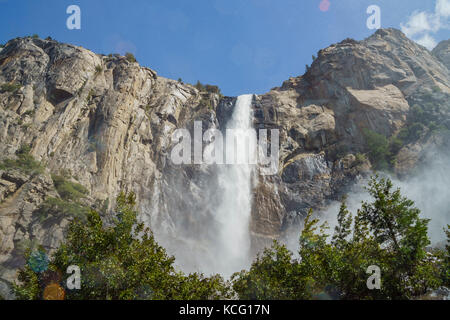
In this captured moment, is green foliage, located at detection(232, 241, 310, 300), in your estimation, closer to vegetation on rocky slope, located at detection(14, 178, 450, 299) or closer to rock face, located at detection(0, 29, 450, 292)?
vegetation on rocky slope, located at detection(14, 178, 450, 299)

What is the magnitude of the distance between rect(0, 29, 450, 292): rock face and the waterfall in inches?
51.7

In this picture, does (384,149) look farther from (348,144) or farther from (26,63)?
(26,63)

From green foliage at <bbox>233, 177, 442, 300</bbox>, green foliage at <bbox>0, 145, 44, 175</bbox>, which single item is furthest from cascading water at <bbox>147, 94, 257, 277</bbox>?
green foliage at <bbox>233, 177, 442, 300</bbox>

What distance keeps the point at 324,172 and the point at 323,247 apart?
28.6m

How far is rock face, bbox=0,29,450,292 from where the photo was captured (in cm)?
3562

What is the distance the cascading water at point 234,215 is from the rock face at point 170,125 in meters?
1.25

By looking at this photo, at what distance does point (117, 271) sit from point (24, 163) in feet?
76.1

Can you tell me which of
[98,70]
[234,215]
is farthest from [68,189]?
[98,70]

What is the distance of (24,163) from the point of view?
103ft

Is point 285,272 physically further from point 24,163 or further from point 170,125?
point 170,125

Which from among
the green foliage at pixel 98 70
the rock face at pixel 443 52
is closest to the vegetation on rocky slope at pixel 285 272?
the green foliage at pixel 98 70

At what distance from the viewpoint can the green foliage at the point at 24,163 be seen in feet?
98.4
